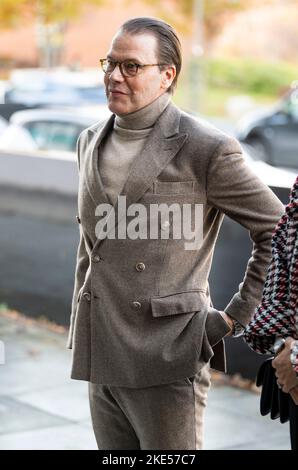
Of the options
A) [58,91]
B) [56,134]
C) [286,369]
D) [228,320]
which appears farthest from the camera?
[58,91]

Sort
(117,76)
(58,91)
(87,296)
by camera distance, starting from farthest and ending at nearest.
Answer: (58,91) < (87,296) < (117,76)

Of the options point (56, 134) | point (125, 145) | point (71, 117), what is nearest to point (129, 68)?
point (125, 145)

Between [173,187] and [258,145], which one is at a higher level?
[258,145]

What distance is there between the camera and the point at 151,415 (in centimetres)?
348

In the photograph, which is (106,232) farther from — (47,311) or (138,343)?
(47,311)

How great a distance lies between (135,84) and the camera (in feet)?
11.4

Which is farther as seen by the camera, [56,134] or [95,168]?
[56,134]

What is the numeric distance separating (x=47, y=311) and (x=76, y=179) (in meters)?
1.21

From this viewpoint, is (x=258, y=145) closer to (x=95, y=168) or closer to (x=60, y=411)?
(x=60, y=411)

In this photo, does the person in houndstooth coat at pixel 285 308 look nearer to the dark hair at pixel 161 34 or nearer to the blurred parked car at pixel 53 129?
the dark hair at pixel 161 34

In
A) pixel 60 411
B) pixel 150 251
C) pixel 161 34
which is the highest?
pixel 161 34

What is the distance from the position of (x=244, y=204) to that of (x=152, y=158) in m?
0.37

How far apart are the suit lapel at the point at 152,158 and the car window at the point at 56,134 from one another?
1066 cm
